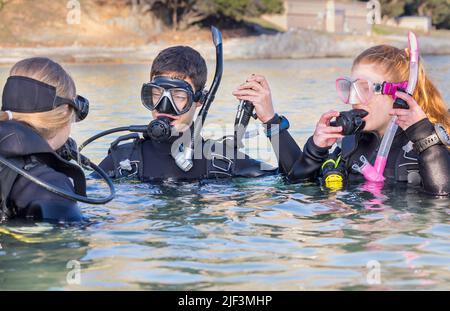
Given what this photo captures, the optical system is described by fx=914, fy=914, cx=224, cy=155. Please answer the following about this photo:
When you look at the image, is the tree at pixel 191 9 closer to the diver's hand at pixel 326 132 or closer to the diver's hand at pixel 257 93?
the diver's hand at pixel 257 93

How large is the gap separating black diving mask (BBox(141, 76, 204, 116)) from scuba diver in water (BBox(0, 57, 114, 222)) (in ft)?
3.67

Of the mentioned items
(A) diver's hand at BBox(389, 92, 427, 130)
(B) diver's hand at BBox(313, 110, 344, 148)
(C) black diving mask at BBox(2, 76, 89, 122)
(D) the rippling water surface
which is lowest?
(D) the rippling water surface

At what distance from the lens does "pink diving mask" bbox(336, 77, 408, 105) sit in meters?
5.18

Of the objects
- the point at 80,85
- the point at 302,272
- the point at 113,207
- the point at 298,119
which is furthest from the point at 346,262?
the point at 80,85

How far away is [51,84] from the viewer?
407 centimetres

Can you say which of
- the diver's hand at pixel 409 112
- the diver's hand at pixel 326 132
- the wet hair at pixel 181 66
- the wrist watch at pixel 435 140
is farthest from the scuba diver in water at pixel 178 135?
the wrist watch at pixel 435 140

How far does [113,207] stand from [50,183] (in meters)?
0.96

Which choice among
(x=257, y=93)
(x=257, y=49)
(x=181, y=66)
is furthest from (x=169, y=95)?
(x=257, y=49)

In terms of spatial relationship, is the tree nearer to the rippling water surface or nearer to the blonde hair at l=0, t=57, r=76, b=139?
the rippling water surface

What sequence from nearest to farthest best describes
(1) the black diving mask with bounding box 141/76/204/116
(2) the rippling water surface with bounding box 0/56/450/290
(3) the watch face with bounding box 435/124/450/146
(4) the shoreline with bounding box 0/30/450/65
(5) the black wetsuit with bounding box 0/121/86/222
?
(2) the rippling water surface with bounding box 0/56/450/290, (5) the black wetsuit with bounding box 0/121/86/222, (3) the watch face with bounding box 435/124/450/146, (1) the black diving mask with bounding box 141/76/204/116, (4) the shoreline with bounding box 0/30/450/65

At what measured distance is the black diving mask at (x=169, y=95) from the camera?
17.4 feet

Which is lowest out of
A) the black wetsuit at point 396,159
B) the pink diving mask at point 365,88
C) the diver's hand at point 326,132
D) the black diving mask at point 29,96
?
the black wetsuit at point 396,159

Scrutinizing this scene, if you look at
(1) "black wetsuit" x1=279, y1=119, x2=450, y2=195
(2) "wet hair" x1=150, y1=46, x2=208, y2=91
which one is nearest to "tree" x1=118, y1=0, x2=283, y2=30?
(2) "wet hair" x1=150, y1=46, x2=208, y2=91

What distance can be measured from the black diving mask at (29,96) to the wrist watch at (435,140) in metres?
1.98
